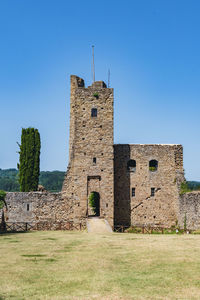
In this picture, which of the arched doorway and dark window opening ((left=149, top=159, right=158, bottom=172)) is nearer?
dark window opening ((left=149, top=159, right=158, bottom=172))

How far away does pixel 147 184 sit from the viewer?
29.2 meters

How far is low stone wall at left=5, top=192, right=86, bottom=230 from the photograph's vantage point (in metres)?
27.9

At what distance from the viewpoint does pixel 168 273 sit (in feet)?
35.9

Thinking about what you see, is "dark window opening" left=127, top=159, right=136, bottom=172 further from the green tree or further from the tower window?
the green tree

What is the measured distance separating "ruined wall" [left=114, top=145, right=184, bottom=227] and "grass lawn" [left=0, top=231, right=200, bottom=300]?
38.1 ft

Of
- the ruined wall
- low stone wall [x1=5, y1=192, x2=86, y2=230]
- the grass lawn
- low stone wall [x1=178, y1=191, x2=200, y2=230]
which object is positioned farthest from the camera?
the ruined wall

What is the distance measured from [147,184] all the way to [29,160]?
11946 mm

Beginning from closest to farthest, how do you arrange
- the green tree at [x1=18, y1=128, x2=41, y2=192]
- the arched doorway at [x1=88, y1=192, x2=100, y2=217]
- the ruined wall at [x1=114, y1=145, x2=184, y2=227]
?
the ruined wall at [x1=114, y1=145, x2=184, y2=227] → the green tree at [x1=18, y1=128, x2=41, y2=192] → the arched doorway at [x1=88, y1=192, x2=100, y2=217]

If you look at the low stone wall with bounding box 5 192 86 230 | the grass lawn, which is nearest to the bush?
the low stone wall with bounding box 5 192 86 230

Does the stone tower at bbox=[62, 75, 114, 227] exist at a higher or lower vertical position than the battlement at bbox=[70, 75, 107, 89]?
lower

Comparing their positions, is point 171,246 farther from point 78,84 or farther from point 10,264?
point 78,84

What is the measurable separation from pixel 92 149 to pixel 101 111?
3.37 m

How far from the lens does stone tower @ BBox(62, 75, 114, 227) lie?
90.6 feet

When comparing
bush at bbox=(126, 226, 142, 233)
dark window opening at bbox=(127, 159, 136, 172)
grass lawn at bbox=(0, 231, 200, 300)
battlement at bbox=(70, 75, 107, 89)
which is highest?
battlement at bbox=(70, 75, 107, 89)
